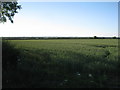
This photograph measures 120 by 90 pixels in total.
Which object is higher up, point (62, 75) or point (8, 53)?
point (8, 53)

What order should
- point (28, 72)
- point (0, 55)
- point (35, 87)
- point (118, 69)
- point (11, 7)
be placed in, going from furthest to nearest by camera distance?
1. point (11, 7)
2. point (118, 69)
3. point (0, 55)
4. point (28, 72)
5. point (35, 87)

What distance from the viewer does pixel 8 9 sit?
1769cm

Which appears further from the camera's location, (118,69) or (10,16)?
(10,16)

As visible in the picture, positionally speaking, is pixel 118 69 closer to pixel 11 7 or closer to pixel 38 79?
pixel 38 79

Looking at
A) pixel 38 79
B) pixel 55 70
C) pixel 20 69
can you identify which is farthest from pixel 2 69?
pixel 55 70

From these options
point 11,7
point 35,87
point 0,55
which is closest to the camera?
point 35,87

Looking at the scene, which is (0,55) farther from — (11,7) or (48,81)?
(11,7)

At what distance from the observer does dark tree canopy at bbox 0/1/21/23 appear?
17.0m

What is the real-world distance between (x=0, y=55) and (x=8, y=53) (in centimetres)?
50

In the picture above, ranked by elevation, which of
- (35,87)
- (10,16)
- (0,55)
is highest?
(10,16)

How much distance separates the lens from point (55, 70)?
9.91 meters

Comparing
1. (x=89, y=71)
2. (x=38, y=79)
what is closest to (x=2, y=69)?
(x=38, y=79)

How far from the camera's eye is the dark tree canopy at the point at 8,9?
55.8 feet

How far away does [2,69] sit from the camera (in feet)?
29.6
